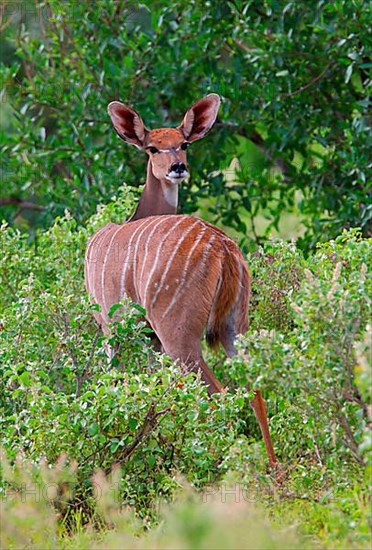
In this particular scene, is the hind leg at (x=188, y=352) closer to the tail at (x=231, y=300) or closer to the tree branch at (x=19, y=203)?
the tail at (x=231, y=300)

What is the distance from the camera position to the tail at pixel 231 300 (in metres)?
4.42

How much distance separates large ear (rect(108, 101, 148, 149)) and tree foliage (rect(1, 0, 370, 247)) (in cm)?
103

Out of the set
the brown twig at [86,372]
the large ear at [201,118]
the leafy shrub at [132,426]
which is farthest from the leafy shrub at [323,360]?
the large ear at [201,118]

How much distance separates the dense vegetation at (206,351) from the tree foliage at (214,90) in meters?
0.01

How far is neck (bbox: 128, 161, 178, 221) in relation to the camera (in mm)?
5582

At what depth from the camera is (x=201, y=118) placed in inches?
228

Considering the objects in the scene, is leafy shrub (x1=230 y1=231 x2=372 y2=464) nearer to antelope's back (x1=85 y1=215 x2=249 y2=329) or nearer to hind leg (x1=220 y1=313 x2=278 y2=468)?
hind leg (x1=220 y1=313 x2=278 y2=468)

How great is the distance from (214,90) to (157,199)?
1344 millimetres

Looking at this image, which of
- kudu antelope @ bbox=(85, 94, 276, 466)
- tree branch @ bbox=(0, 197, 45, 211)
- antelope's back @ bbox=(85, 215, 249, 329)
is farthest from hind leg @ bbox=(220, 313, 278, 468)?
tree branch @ bbox=(0, 197, 45, 211)

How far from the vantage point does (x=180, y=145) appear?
5512 mm

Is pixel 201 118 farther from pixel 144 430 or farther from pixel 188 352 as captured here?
pixel 144 430

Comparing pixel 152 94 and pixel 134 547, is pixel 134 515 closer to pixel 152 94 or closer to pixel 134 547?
pixel 134 547

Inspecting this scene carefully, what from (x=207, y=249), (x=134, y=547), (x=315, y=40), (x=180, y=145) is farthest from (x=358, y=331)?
(x=315, y=40)

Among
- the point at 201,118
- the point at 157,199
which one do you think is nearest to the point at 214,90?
the point at 201,118
